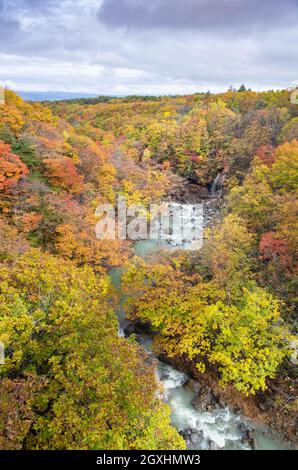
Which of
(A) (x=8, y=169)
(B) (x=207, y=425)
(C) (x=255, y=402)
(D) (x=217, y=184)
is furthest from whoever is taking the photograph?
(D) (x=217, y=184)

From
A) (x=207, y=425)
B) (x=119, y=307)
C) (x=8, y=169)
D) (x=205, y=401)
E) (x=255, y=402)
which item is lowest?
(x=207, y=425)

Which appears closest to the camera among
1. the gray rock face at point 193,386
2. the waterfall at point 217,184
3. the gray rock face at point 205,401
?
the gray rock face at point 205,401

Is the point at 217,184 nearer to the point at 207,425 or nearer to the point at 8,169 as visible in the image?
the point at 8,169

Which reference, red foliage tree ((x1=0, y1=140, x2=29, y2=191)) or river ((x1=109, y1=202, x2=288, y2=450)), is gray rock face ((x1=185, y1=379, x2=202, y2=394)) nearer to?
river ((x1=109, y1=202, x2=288, y2=450))

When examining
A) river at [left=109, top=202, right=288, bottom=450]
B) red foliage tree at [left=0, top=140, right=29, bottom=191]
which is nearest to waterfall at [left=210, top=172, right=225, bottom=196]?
red foliage tree at [left=0, top=140, right=29, bottom=191]

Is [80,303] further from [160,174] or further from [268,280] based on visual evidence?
[160,174]

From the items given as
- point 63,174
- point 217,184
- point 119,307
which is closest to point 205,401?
point 119,307

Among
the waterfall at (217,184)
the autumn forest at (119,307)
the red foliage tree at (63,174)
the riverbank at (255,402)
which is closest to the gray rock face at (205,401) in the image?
the riverbank at (255,402)

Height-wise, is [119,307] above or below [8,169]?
below

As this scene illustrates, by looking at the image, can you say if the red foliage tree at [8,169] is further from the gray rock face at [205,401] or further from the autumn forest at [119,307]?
the gray rock face at [205,401]

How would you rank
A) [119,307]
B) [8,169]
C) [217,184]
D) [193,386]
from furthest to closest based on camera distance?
1. [217,184]
2. [119,307]
3. [8,169]
4. [193,386]

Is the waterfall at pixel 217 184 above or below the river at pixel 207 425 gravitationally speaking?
above
